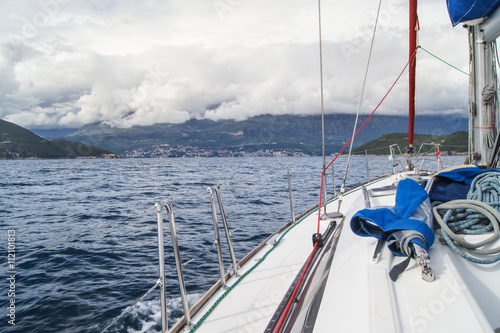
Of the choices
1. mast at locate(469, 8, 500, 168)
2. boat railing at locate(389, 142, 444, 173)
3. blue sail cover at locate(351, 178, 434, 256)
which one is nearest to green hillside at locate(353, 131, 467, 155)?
boat railing at locate(389, 142, 444, 173)

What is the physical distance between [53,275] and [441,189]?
21.5 ft

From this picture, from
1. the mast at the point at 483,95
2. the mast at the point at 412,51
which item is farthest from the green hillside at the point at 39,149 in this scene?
the mast at the point at 483,95

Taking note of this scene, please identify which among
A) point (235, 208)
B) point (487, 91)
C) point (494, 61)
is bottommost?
point (235, 208)

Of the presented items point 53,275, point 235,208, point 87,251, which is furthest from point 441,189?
point 235,208

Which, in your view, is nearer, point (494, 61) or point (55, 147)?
point (494, 61)

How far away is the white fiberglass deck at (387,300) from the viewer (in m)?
1.31

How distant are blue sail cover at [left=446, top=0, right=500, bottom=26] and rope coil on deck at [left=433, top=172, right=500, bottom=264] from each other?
243cm

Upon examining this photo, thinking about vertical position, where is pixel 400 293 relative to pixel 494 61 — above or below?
below

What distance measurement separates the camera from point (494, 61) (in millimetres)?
4539

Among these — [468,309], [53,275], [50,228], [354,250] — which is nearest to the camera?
[468,309]

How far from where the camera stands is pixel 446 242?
1882 mm

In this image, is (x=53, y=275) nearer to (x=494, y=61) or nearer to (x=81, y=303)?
(x=81, y=303)

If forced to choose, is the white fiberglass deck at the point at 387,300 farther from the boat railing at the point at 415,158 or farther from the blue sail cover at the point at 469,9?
the boat railing at the point at 415,158

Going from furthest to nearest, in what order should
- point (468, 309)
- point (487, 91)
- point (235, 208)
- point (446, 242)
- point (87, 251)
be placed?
point (235, 208), point (87, 251), point (487, 91), point (446, 242), point (468, 309)
